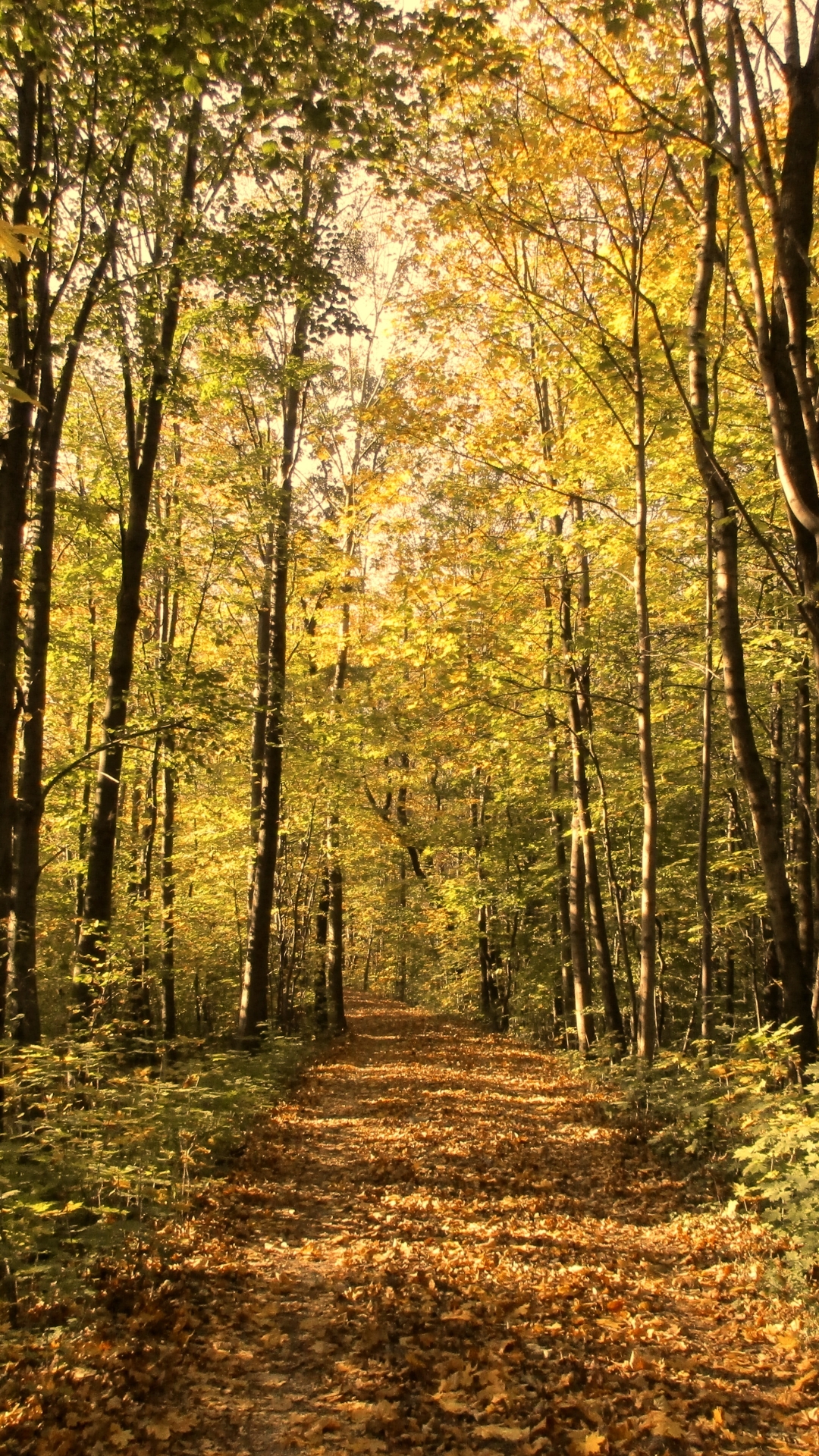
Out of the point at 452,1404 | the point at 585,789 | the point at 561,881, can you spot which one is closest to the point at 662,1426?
the point at 452,1404

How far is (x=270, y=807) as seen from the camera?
12.3 m

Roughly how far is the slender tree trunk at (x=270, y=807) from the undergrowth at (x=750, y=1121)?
561cm

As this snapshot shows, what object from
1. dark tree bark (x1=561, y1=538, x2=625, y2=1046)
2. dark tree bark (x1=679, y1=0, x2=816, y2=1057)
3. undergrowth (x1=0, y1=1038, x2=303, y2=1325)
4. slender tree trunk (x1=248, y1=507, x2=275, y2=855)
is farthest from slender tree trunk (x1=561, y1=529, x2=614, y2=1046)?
undergrowth (x1=0, y1=1038, x2=303, y2=1325)

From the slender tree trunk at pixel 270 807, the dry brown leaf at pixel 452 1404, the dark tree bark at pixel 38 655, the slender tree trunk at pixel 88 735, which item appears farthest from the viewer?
the slender tree trunk at pixel 88 735

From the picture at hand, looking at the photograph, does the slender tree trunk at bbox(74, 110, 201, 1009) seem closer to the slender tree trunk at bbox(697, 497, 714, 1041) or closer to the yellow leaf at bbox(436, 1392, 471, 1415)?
the yellow leaf at bbox(436, 1392, 471, 1415)

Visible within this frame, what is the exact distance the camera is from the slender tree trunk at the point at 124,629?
830cm

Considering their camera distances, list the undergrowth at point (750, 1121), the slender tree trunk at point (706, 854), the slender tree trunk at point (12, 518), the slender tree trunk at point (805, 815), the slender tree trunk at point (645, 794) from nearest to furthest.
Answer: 1. the undergrowth at point (750, 1121)
2. the slender tree trunk at point (12, 518)
3. the slender tree trunk at point (645, 794)
4. the slender tree trunk at point (706, 854)
5. the slender tree trunk at point (805, 815)

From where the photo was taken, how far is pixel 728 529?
785cm

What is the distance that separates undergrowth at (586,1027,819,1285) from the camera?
492 centimetres

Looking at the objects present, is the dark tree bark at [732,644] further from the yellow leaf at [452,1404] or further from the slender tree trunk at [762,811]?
the yellow leaf at [452,1404]

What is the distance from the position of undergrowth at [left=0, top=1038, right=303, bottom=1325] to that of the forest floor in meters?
0.28

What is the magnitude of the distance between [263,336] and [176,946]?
1213 centimetres

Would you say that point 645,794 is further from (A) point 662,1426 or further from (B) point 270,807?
(A) point 662,1426

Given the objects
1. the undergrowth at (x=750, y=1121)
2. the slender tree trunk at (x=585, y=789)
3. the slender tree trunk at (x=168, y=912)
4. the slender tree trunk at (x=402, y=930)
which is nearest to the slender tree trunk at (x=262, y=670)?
the slender tree trunk at (x=168, y=912)
